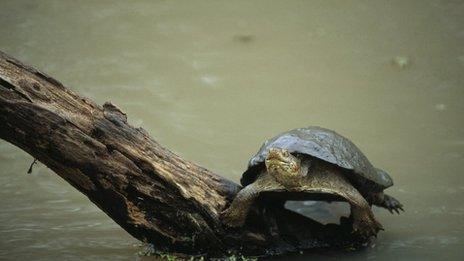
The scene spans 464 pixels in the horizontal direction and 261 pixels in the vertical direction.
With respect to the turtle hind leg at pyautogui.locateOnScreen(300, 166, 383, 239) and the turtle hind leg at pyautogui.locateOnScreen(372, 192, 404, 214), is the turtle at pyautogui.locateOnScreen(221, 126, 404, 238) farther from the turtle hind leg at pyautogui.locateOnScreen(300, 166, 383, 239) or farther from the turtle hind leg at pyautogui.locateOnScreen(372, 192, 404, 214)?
the turtle hind leg at pyautogui.locateOnScreen(372, 192, 404, 214)

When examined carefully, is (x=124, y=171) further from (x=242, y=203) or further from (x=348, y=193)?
(x=348, y=193)

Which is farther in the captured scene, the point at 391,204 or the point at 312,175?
the point at 391,204

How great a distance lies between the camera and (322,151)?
3523mm

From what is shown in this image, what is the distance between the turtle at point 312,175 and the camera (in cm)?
338

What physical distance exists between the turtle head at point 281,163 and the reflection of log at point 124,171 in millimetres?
426

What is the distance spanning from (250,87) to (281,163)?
4.45m

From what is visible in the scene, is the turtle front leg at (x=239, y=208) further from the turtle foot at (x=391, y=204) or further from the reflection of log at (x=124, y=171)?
the turtle foot at (x=391, y=204)

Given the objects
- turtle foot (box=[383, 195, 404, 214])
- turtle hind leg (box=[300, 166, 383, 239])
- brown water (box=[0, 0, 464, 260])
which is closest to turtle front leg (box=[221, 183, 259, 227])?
turtle hind leg (box=[300, 166, 383, 239])

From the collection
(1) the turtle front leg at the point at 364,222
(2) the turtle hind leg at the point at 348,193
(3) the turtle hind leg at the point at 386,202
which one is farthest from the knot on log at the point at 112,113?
(3) the turtle hind leg at the point at 386,202

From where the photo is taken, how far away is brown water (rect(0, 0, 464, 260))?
435cm

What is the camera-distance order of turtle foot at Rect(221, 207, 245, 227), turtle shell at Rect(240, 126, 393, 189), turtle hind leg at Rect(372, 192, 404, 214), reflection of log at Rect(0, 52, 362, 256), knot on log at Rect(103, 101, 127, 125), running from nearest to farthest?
reflection of log at Rect(0, 52, 362, 256) → knot on log at Rect(103, 101, 127, 125) → turtle foot at Rect(221, 207, 245, 227) → turtle shell at Rect(240, 126, 393, 189) → turtle hind leg at Rect(372, 192, 404, 214)

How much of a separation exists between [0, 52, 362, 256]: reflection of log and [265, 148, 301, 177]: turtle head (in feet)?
1.40

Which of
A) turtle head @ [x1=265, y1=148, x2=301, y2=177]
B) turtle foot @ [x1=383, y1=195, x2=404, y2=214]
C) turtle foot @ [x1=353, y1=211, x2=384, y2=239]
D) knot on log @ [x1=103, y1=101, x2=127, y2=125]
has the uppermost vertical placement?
knot on log @ [x1=103, y1=101, x2=127, y2=125]

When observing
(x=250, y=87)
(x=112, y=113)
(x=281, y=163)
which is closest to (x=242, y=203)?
(x=281, y=163)
